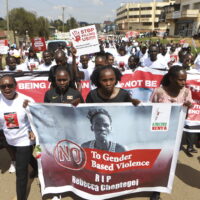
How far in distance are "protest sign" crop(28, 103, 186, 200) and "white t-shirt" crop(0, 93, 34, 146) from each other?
11 cm

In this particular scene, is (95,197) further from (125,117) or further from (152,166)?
(125,117)

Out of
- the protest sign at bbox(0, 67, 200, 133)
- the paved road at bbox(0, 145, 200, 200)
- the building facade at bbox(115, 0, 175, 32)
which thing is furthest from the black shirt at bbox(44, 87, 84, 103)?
the building facade at bbox(115, 0, 175, 32)

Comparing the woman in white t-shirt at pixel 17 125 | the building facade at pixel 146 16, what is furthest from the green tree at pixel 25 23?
the building facade at pixel 146 16

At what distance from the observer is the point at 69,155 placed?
275 cm

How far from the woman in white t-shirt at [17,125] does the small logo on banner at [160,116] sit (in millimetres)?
1467

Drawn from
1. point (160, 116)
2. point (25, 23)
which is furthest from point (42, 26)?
point (160, 116)

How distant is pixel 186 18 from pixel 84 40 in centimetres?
5478

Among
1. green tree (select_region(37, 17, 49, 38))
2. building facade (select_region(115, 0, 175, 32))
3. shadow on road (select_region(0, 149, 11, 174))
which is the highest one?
building facade (select_region(115, 0, 175, 32))

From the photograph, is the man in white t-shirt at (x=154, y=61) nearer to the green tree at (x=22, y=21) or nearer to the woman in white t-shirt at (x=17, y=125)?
the woman in white t-shirt at (x=17, y=125)

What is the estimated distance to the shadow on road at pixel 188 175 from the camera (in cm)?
342

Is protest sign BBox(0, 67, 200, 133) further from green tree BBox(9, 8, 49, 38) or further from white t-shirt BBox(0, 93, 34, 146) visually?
green tree BBox(9, 8, 49, 38)

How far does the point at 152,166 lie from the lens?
2799 millimetres

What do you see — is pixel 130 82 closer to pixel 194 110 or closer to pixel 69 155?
pixel 194 110

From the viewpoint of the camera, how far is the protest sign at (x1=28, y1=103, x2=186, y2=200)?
8.50 feet
